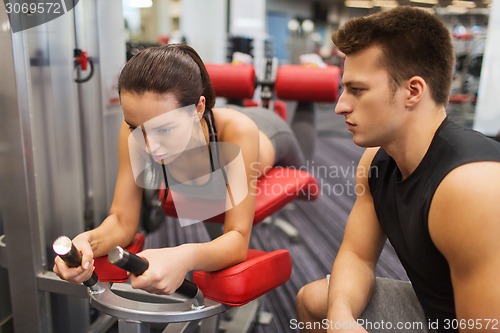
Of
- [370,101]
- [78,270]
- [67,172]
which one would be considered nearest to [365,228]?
[370,101]

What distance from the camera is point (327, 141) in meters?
5.42

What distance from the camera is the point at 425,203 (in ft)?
2.84

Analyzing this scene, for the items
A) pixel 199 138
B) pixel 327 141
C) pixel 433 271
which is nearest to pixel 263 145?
pixel 199 138

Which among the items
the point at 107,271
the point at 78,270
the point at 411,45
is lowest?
the point at 107,271

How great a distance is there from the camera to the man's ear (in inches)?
35.1

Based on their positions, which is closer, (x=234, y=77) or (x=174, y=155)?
(x=174, y=155)

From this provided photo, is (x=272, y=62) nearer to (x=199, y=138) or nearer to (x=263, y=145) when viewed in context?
(x=263, y=145)

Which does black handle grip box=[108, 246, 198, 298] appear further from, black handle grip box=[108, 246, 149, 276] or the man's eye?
the man's eye

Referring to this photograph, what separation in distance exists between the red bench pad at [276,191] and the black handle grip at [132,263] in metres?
0.48

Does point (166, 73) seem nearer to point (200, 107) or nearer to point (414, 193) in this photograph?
point (200, 107)

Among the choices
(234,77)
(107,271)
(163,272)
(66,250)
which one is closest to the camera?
(66,250)

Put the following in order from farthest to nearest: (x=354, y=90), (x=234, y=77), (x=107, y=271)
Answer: (x=234, y=77) < (x=107, y=271) < (x=354, y=90)

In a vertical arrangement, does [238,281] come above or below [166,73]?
below

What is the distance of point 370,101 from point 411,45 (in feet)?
0.49
